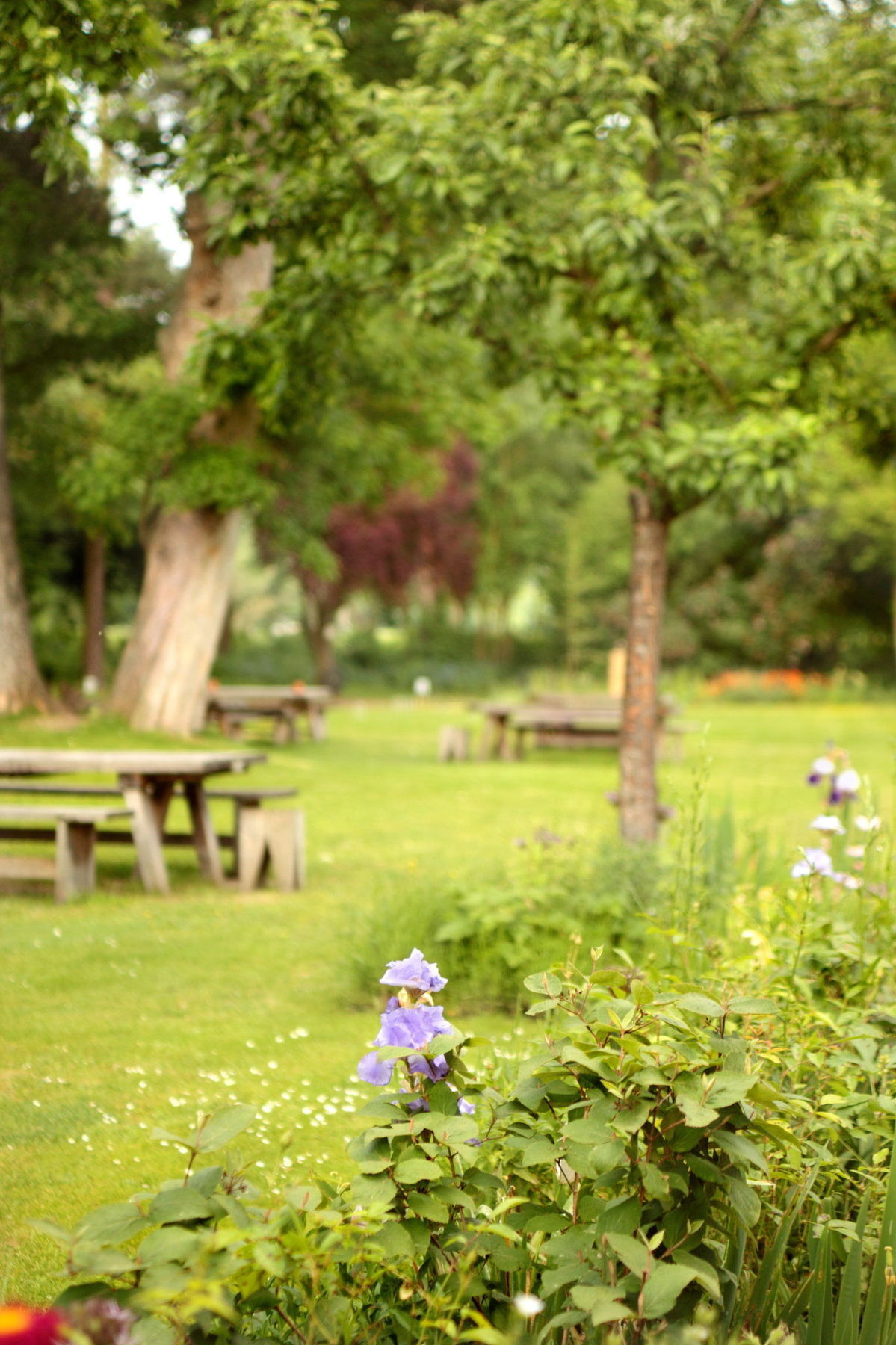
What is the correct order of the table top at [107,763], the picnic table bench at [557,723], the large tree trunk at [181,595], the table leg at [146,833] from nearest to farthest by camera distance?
the table top at [107,763] < the table leg at [146,833] < the large tree trunk at [181,595] < the picnic table bench at [557,723]

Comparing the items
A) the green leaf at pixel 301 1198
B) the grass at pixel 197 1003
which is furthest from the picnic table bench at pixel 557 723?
the green leaf at pixel 301 1198

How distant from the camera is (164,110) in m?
13.7

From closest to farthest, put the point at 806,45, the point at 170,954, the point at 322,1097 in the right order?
1. the point at 322,1097
2. the point at 170,954
3. the point at 806,45

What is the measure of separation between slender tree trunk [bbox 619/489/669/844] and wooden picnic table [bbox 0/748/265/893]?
2.16 metres

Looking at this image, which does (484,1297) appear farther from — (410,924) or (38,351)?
(38,351)

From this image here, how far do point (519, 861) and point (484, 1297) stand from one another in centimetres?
392

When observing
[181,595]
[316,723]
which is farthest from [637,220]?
[316,723]

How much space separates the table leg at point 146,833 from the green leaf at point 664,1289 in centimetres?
555

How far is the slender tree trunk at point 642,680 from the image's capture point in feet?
23.4

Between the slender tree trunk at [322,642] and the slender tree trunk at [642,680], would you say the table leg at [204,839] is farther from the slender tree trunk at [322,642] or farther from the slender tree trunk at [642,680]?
the slender tree trunk at [322,642]

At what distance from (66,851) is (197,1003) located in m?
2.07

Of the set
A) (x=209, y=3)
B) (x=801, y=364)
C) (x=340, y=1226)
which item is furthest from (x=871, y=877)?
(x=209, y=3)

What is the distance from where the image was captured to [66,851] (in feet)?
22.4

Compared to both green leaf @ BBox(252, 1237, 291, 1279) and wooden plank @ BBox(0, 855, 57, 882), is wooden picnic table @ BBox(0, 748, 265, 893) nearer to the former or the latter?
wooden plank @ BBox(0, 855, 57, 882)
